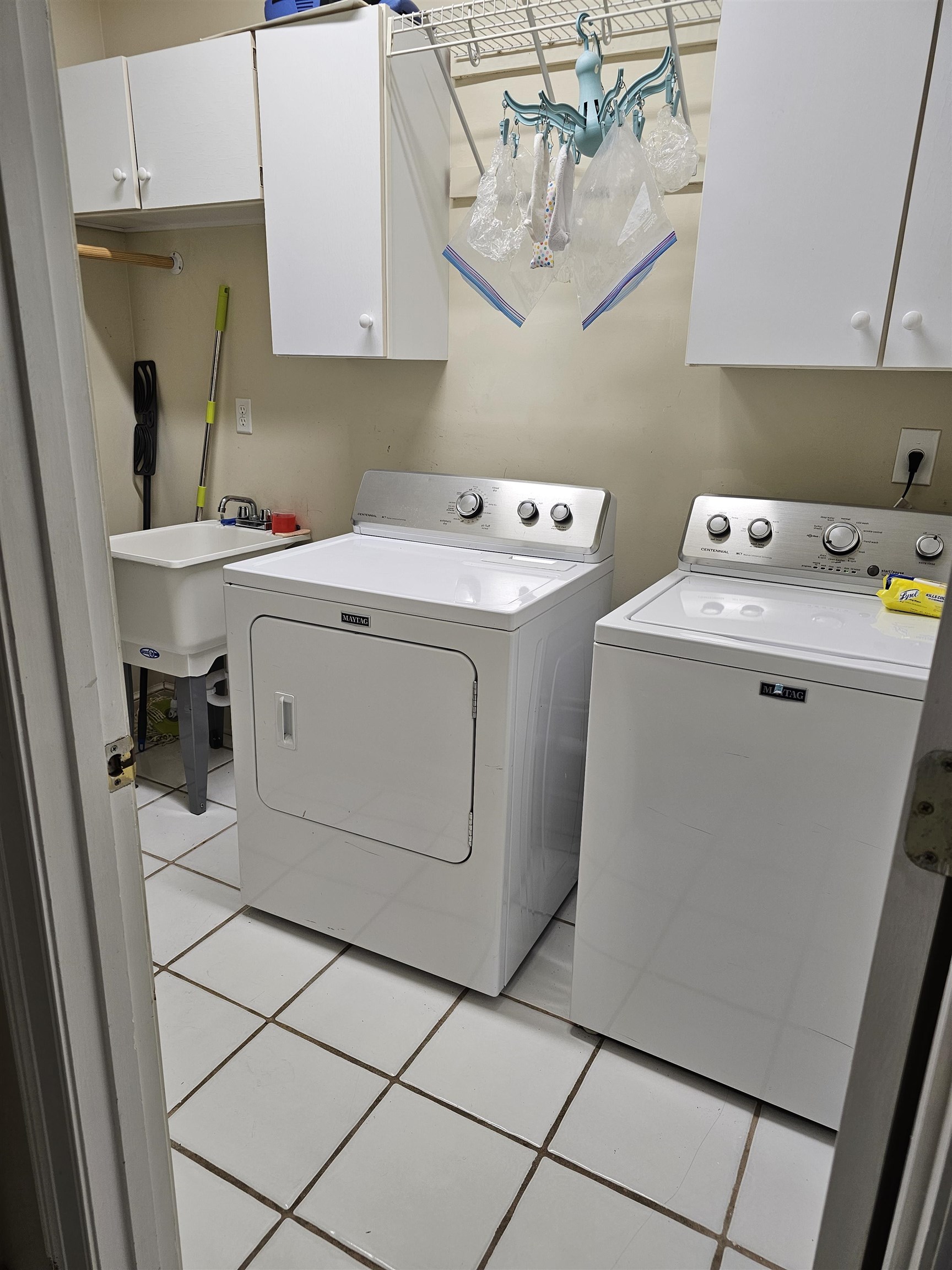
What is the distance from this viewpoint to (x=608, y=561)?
2.19 metres

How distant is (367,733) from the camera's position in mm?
1856

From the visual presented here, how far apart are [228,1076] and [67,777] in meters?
1.14

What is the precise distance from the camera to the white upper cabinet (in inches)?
77.8

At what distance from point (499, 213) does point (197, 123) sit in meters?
0.91

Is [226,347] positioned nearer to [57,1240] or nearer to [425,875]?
[425,875]

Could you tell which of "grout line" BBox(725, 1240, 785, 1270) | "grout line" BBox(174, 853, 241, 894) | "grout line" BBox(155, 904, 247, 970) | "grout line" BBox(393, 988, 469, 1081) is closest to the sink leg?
"grout line" BBox(174, 853, 241, 894)

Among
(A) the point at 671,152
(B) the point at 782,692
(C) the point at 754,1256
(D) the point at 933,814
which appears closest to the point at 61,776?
(D) the point at 933,814

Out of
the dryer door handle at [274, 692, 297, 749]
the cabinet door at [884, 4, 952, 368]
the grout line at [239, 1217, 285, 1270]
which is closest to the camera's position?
the grout line at [239, 1217, 285, 1270]

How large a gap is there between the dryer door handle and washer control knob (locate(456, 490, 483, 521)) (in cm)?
70

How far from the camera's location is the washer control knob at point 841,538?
73.8 inches

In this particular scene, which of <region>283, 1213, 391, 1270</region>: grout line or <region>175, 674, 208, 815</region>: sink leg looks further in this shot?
<region>175, 674, 208, 815</region>: sink leg

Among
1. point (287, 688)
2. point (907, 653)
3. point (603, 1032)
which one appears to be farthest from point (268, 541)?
point (907, 653)

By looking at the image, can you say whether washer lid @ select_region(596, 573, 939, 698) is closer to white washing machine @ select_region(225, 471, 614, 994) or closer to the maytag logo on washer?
the maytag logo on washer

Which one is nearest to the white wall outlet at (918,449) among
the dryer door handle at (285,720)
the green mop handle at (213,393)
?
the dryer door handle at (285,720)
